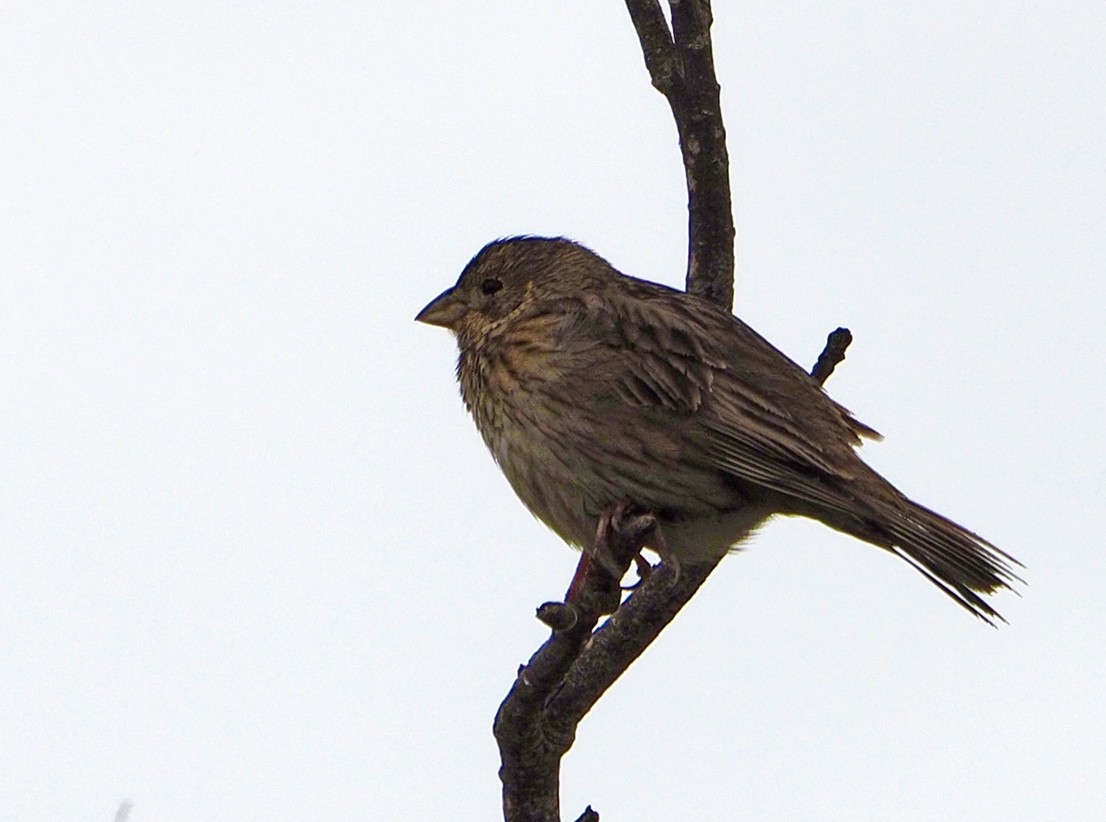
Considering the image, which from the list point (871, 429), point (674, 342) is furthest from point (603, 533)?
point (871, 429)

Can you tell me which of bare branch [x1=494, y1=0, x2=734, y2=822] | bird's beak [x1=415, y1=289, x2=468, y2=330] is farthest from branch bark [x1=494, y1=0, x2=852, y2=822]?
bird's beak [x1=415, y1=289, x2=468, y2=330]

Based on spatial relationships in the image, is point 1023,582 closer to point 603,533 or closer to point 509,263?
point 603,533

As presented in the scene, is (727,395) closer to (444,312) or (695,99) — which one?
(695,99)

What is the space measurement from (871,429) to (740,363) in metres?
0.55

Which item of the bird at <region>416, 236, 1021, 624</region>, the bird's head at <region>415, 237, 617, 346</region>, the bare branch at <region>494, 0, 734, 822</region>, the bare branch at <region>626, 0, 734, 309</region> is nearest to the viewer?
the bare branch at <region>494, 0, 734, 822</region>

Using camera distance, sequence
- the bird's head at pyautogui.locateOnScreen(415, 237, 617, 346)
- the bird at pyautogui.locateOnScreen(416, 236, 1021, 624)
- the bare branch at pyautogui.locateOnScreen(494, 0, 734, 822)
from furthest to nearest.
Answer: the bird's head at pyautogui.locateOnScreen(415, 237, 617, 346), the bird at pyautogui.locateOnScreen(416, 236, 1021, 624), the bare branch at pyautogui.locateOnScreen(494, 0, 734, 822)

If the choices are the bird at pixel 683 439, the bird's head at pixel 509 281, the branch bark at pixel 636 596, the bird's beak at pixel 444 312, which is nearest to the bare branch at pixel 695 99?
the branch bark at pixel 636 596

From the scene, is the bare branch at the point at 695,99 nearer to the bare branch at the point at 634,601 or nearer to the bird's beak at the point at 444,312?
the bare branch at the point at 634,601

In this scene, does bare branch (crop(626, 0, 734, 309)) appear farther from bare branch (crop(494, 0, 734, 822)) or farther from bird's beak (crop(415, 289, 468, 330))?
bird's beak (crop(415, 289, 468, 330))

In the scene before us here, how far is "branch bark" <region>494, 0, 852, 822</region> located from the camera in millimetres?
4156

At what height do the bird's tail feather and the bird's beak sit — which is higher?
the bird's beak

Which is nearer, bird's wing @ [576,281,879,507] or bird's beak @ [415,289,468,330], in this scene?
bird's wing @ [576,281,879,507]

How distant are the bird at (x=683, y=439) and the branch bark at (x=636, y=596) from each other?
172 millimetres

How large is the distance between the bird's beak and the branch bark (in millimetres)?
937
